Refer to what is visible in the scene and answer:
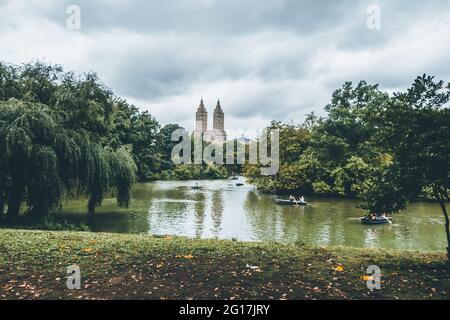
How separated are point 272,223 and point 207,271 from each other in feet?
52.1

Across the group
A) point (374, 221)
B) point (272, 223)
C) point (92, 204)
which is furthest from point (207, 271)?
point (374, 221)

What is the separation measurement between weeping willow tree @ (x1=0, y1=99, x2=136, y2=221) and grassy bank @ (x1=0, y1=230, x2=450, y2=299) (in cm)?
641

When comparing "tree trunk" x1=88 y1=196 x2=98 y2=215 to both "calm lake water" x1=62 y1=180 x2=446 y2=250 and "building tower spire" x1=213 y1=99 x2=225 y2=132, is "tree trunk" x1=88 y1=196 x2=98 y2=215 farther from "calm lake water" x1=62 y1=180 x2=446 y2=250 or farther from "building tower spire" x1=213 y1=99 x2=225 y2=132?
"building tower spire" x1=213 y1=99 x2=225 y2=132

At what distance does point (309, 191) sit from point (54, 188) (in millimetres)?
31662

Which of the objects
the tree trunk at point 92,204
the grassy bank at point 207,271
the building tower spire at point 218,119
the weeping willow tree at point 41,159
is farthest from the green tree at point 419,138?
the building tower spire at point 218,119

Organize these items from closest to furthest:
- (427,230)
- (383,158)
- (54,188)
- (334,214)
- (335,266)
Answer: (335,266)
(54,188)
(427,230)
(334,214)
(383,158)

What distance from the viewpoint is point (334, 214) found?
26922 millimetres

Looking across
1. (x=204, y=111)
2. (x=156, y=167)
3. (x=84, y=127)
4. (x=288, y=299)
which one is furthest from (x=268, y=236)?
(x=204, y=111)

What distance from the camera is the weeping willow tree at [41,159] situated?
50.1 ft

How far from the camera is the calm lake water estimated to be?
18.2 meters


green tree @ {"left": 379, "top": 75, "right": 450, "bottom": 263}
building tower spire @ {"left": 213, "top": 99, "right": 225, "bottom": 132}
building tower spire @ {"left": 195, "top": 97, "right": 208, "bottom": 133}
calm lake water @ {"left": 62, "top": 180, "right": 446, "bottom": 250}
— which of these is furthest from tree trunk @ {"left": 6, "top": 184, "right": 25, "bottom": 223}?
building tower spire @ {"left": 213, "top": 99, "right": 225, "bottom": 132}

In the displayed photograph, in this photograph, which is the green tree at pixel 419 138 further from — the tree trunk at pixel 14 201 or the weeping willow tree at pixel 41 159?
the tree trunk at pixel 14 201
